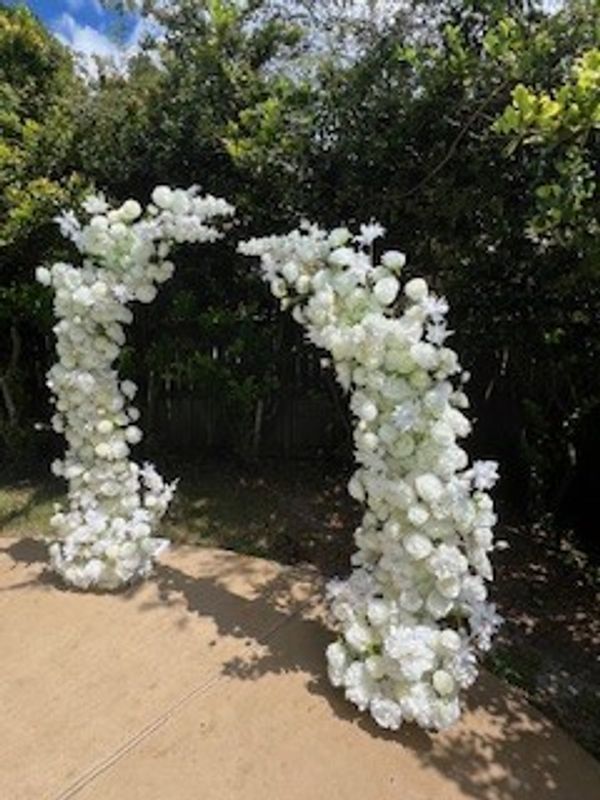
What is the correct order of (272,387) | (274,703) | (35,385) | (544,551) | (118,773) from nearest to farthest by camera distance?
(118,773) → (274,703) → (544,551) → (272,387) → (35,385)

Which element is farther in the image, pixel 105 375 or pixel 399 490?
pixel 105 375

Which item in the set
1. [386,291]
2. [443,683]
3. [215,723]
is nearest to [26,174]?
[386,291]

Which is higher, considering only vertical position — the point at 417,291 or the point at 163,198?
the point at 163,198

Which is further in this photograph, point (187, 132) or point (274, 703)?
point (187, 132)

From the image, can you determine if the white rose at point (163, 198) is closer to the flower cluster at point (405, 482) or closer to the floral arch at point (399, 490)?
the floral arch at point (399, 490)

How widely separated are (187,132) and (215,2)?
80cm

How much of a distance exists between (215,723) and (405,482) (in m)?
1.14

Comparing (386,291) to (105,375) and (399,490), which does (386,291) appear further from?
(105,375)

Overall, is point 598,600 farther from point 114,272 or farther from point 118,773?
point 114,272

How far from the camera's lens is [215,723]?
271 cm

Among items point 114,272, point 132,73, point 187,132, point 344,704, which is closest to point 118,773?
point 344,704

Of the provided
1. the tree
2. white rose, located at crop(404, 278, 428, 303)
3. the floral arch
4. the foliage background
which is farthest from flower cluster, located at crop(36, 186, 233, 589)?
the tree

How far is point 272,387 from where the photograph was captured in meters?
5.46

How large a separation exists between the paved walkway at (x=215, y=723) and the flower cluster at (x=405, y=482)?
0.18 metres
